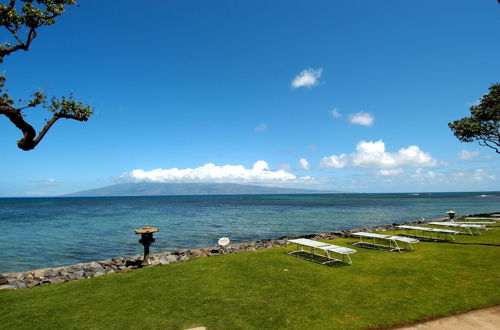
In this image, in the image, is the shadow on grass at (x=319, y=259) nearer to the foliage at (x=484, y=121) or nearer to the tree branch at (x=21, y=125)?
the tree branch at (x=21, y=125)

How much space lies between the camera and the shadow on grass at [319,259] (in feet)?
40.0

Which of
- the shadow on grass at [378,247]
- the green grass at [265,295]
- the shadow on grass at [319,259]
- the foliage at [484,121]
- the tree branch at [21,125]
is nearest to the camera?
the tree branch at [21,125]

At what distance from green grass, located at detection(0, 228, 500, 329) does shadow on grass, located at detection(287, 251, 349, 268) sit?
21.1 inches

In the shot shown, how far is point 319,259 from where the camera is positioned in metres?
13.3

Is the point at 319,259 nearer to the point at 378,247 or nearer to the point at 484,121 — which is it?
the point at 378,247

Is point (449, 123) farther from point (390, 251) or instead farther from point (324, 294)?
point (324, 294)

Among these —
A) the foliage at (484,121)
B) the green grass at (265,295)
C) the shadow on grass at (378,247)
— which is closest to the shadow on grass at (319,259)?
the green grass at (265,295)

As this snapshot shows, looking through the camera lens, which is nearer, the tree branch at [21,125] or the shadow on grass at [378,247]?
the tree branch at [21,125]

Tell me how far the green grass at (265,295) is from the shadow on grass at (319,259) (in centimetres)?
54

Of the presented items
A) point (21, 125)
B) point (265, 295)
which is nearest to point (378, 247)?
Answer: point (265, 295)

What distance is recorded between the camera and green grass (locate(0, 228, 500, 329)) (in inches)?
278

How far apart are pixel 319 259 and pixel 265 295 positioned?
219 inches

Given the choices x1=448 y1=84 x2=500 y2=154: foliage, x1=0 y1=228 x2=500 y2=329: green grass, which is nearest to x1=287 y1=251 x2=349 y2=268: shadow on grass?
x1=0 y1=228 x2=500 y2=329: green grass

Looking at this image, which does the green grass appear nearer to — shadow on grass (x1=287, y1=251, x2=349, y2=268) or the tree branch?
shadow on grass (x1=287, y1=251, x2=349, y2=268)
